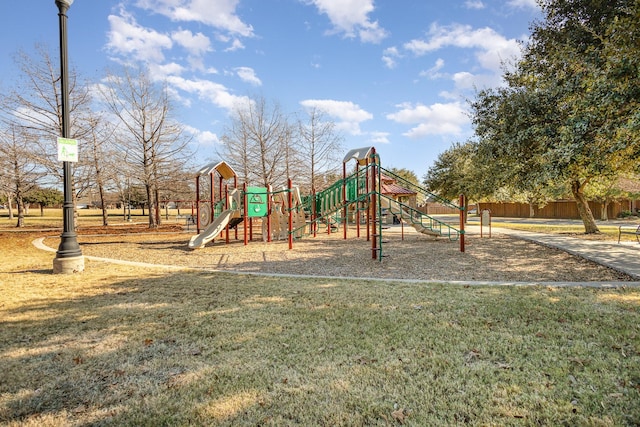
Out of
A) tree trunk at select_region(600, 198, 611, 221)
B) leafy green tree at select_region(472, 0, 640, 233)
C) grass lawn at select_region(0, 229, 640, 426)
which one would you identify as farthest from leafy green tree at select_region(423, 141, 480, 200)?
grass lawn at select_region(0, 229, 640, 426)

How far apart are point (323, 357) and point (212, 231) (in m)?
10.5

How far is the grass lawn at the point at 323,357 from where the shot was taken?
2.49 m

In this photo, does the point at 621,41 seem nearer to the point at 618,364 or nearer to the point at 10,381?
the point at 618,364

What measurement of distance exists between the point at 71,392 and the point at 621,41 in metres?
11.1

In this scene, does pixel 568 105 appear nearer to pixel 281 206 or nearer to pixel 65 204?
pixel 281 206

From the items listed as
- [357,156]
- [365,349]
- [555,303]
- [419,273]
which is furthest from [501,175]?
[365,349]

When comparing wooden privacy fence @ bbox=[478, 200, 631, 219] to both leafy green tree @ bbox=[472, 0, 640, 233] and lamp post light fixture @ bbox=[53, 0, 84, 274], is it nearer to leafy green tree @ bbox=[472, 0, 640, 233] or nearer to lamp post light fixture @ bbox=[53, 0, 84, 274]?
leafy green tree @ bbox=[472, 0, 640, 233]

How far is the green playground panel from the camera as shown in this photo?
44.7ft

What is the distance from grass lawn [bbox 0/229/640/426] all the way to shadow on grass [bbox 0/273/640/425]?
15mm

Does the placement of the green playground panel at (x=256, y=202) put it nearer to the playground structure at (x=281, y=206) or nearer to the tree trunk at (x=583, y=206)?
the playground structure at (x=281, y=206)

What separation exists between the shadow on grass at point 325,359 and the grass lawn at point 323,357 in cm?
2

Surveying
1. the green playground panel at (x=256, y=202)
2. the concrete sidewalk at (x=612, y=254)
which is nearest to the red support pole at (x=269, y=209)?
the green playground panel at (x=256, y=202)

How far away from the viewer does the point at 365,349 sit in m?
3.50

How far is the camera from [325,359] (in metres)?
3.29
